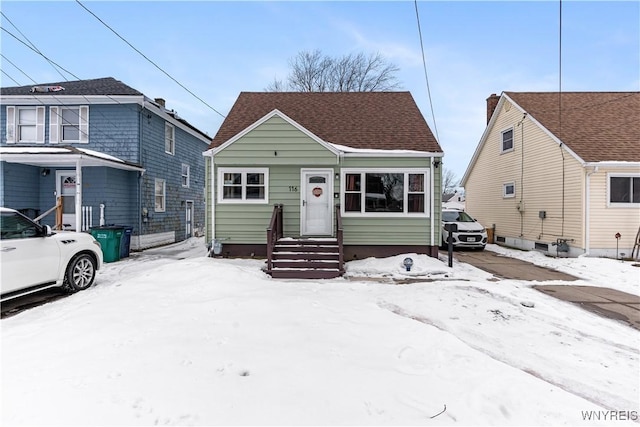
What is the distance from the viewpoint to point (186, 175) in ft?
54.9

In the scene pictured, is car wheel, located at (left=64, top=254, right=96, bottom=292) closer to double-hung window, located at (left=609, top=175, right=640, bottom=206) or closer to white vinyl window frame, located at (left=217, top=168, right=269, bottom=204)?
white vinyl window frame, located at (left=217, top=168, right=269, bottom=204)

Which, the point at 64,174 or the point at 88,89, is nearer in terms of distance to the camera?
the point at 64,174

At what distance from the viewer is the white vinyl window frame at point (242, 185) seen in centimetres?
993

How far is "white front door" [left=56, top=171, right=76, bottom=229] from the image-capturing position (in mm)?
11656

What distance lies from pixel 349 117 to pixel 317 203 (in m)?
3.90

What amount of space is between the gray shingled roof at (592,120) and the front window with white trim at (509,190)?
130 inches

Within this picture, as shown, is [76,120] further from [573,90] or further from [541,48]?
[573,90]

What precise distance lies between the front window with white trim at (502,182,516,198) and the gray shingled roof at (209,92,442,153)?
6.73 m

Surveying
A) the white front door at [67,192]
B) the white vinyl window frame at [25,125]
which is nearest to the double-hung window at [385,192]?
the white front door at [67,192]

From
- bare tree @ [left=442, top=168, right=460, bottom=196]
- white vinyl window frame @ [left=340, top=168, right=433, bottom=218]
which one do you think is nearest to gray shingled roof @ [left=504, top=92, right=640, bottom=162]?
white vinyl window frame @ [left=340, top=168, right=433, bottom=218]

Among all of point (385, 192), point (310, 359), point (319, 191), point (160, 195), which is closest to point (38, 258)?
point (310, 359)

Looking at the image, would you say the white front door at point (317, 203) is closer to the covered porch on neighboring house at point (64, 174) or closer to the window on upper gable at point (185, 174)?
the covered porch on neighboring house at point (64, 174)

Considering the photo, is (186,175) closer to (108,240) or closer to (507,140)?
(108,240)

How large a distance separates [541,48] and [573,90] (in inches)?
299
